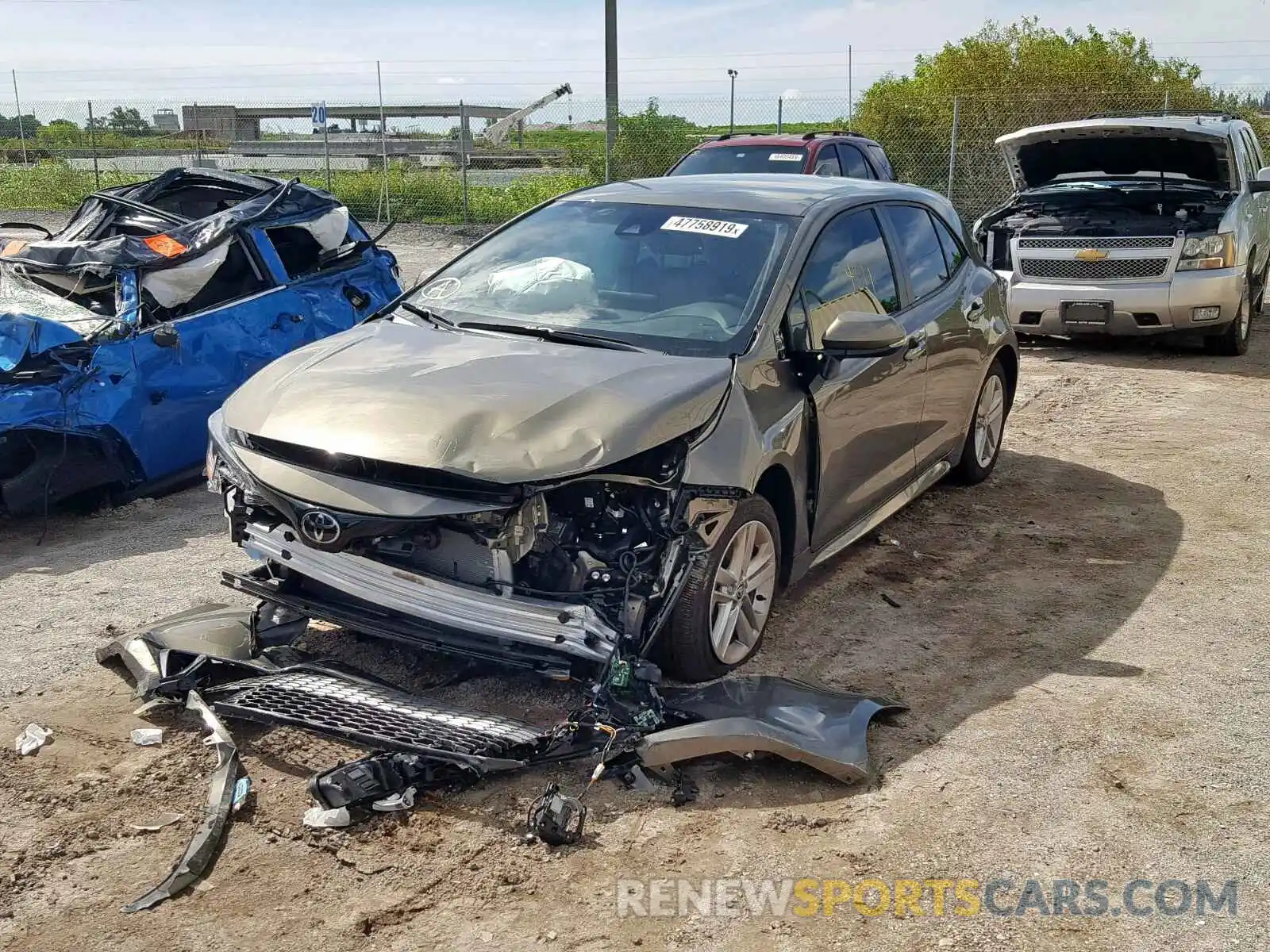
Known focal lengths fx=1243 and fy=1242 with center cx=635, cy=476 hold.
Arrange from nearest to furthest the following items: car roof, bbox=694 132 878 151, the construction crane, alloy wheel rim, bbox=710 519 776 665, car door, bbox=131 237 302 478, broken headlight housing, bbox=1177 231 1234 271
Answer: alloy wheel rim, bbox=710 519 776 665 → car door, bbox=131 237 302 478 → broken headlight housing, bbox=1177 231 1234 271 → car roof, bbox=694 132 878 151 → the construction crane

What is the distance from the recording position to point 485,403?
4059mm

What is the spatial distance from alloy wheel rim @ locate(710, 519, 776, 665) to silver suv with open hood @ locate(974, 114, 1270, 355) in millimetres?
6948

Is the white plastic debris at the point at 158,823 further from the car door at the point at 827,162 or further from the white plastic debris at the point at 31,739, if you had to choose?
the car door at the point at 827,162

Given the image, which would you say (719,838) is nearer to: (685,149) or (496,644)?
(496,644)

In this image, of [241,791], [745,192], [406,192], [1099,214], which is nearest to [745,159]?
[1099,214]

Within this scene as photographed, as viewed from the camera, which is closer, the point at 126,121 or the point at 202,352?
the point at 202,352

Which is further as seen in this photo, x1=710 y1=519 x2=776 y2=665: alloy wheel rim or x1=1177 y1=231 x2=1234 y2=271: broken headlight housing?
x1=1177 y1=231 x2=1234 y2=271: broken headlight housing

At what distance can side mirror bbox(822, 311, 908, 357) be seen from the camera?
183 inches

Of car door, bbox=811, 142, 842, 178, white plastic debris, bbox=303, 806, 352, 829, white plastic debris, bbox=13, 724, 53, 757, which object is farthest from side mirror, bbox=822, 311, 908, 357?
car door, bbox=811, 142, 842, 178

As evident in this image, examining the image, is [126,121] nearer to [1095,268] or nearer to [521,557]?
[1095,268]

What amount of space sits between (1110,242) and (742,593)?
7.43 metres

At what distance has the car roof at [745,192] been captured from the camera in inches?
209

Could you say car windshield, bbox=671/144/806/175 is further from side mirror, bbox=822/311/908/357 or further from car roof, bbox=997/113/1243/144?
side mirror, bbox=822/311/908/357

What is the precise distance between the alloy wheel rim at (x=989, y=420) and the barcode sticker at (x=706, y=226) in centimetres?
225
